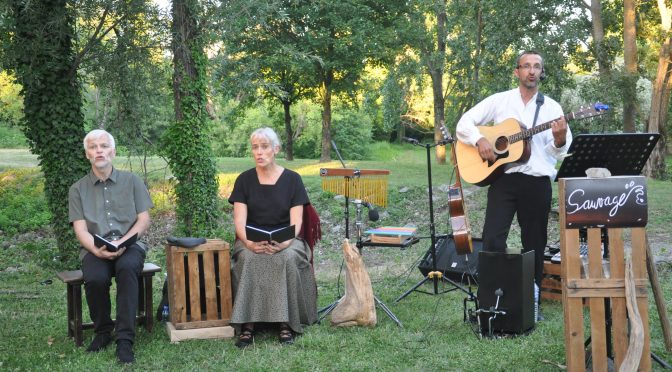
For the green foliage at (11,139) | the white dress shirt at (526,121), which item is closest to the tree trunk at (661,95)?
the white dress shirt at (526,121)

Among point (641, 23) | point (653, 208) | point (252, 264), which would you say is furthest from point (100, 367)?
point (641, 23)

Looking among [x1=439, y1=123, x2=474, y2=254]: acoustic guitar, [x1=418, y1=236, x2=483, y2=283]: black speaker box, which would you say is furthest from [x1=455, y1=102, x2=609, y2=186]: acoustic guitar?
[x1=418, y1=236, x2=483, y2=283]: black speaker box

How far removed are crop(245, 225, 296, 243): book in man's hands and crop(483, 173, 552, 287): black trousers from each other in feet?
4.85

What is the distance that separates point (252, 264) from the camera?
484 centimetres

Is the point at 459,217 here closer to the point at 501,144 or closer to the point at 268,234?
the point at 501,144

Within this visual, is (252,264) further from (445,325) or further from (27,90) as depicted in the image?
(27,90)

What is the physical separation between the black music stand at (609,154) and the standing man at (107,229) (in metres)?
2.96

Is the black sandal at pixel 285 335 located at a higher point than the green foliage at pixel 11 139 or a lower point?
lower

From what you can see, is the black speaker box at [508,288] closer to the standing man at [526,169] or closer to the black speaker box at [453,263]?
the standing man at [526,169]

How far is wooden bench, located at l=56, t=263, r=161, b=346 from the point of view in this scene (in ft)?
15.5

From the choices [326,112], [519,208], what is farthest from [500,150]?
[326,112]

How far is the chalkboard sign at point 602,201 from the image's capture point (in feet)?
Answer: 11.5

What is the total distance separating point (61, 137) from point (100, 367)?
176 inches

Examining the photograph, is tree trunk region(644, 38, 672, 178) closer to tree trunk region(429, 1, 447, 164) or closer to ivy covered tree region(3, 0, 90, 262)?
tree trunk region(429, 1, 447, 164)
